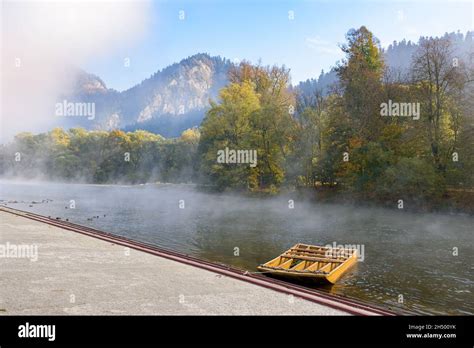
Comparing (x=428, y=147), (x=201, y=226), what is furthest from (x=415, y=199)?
(x=201, y=226)

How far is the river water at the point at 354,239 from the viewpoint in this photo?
17.2m

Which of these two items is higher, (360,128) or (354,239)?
(360,128)

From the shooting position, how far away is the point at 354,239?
29172 millimetres

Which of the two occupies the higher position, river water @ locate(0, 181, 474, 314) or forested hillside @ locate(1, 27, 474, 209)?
forested hillside @ locate(1, 27, 474, 209)

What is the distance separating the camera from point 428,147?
4878 centimetres

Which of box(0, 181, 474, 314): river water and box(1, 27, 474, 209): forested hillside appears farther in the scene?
box(1, 27, 474, 209): forested hillside

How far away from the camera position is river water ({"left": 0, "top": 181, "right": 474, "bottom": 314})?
56.6 feet

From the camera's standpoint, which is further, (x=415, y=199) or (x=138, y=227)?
(x=415, y=199)

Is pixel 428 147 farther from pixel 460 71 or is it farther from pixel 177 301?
pixel 177 301

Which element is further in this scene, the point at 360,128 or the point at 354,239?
the point at 360,128

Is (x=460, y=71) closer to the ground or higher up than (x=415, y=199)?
higher up

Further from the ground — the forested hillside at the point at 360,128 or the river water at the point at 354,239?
the forested hillside at the point at 360,128

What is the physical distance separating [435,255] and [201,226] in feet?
61.3
